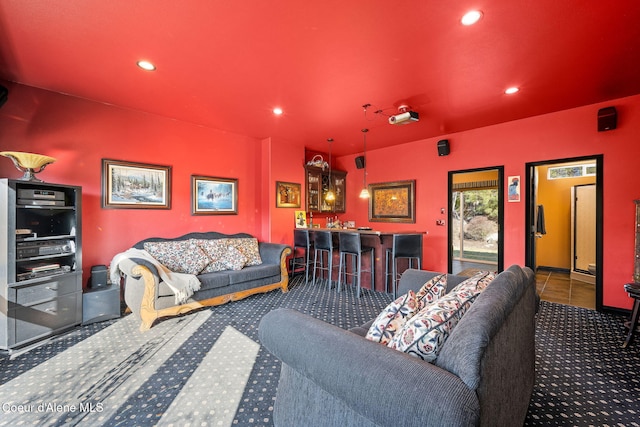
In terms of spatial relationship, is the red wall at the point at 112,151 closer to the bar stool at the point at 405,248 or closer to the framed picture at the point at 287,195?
the framed picture at the point at 287,195

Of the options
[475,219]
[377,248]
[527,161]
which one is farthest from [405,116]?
[475,219]

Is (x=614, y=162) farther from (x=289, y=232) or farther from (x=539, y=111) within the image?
(x=289, y=232)

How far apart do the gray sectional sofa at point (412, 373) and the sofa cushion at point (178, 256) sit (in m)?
2.59

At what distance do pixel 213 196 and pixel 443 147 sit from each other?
4.00m

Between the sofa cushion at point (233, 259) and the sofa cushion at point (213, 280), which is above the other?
the sofa cushion at point (233, 259)

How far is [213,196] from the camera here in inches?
181

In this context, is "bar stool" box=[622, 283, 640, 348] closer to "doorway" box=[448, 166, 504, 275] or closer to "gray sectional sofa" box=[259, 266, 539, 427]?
"gray sectional sofa" box=[259, 266, 539, 427]

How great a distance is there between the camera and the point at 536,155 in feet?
13.1

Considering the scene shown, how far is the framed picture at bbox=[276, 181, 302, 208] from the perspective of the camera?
Answer: 202 inches

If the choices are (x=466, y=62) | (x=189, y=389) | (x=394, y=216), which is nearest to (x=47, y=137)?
(x=189, y=389)

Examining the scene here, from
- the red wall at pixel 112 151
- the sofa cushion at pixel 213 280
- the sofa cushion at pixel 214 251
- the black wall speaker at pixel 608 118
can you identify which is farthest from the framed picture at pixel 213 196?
the black wall speaker at pixel 608 118

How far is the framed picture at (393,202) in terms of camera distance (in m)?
5.39

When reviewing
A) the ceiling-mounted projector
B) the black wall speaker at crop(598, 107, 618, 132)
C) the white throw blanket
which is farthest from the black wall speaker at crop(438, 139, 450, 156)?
the white throw blanket

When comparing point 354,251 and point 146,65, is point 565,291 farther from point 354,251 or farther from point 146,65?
point 146,65
